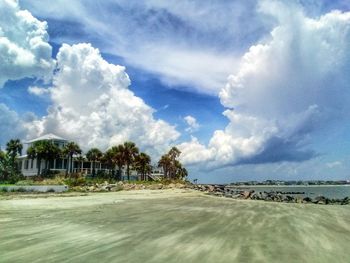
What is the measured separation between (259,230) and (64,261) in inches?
407

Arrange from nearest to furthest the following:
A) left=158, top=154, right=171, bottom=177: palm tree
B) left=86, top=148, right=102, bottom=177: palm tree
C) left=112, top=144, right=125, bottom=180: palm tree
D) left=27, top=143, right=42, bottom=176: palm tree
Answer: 1. left=27, top=143, right=42, bottom=176: palm tree
2. left=112, top=144, right=125, bottom=180: palm tree
3. left=86, top=148, right=102, bottom=177: palm tree
4. left=158, top=154, right=171, bottom=177: palm tree

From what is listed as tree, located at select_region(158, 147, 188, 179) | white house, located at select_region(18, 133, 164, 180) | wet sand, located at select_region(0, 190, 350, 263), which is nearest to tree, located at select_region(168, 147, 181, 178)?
tree, located at select_region(158, 147, 188, 179)

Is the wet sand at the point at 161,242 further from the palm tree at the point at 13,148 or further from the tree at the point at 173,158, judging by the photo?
the tree at the point at 173,158

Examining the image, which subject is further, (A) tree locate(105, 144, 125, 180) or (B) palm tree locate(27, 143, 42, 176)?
(A) tree locate(105, 144, 125, 180)

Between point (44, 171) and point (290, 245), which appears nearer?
point (290, 245)

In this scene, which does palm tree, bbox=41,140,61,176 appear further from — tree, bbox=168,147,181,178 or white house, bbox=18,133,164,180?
tree, bbox=168,147,181,178

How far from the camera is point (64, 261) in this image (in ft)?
33.4

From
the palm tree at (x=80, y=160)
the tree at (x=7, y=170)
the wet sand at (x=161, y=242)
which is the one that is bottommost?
the wet sand at (x=161, y=242)

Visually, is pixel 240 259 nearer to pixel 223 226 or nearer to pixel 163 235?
pixel 163 235

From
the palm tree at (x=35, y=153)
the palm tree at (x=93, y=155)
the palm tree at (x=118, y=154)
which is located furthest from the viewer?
the palm tree at (x=93, y=155)

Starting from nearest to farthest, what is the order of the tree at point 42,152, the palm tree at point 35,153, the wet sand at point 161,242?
the wet sand at point 161,242, the tree at point 42,152, the palm tree at point 35,153

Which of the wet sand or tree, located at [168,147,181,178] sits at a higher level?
tree, located at [168,147,181,178]

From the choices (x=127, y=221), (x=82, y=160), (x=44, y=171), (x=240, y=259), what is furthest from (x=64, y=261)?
(x=82, y=160)

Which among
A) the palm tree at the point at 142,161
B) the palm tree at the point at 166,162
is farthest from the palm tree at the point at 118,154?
the palm tree at the point at 166,162
